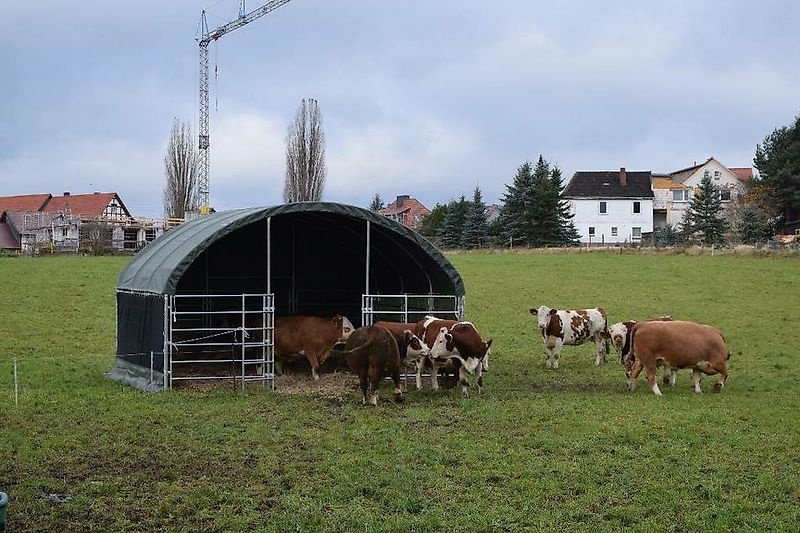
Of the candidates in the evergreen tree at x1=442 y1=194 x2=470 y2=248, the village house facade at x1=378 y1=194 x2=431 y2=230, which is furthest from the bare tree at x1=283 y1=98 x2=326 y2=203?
the village house facade at x1=378 y1=194 x2=431 y2=230

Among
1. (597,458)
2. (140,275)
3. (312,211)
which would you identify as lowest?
(597,458)

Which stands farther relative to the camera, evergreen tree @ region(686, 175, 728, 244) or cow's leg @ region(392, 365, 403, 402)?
evergreen tree @ region(686, 175, 728, 244)

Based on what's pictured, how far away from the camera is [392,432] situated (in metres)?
11.4

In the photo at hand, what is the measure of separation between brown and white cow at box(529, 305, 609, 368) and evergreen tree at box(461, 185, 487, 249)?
3643 cm

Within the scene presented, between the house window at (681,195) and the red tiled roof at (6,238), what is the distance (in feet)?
166

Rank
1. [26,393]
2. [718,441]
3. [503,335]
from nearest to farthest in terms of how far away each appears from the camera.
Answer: [718,441] → [26,393] → [503,335]

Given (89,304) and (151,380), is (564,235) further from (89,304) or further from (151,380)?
(151,380)

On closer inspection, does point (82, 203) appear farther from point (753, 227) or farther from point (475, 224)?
point (753, 227)

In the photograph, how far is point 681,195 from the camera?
67.6 metres

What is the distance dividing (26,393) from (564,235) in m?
42.2

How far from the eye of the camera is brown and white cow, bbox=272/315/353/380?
Result: 1750cm

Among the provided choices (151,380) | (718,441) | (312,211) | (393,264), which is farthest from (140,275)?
(718,441)

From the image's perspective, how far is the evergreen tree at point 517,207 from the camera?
175 ft

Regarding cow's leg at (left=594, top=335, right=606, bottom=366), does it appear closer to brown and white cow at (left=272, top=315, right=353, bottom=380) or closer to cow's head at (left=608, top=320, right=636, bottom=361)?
cow's head at (left=608, top=320, right=636, bottom=361)
